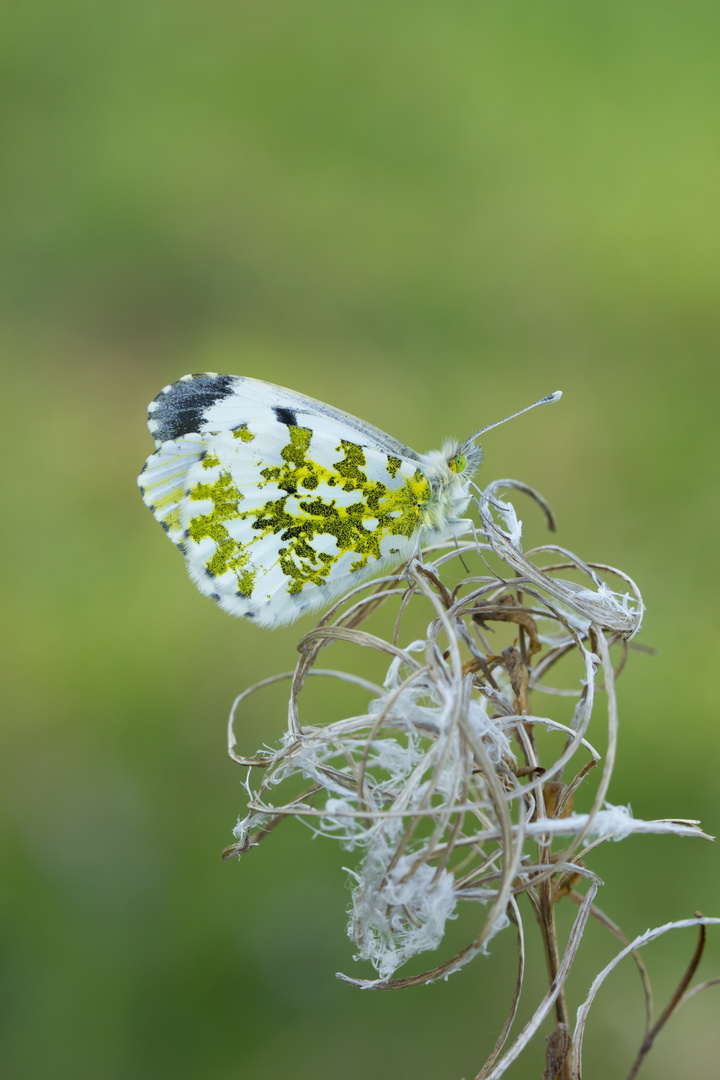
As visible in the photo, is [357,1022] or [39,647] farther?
[39,647]

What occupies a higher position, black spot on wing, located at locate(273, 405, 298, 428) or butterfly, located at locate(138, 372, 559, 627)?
black spot on wing, located at locate(273, 405, 298, 428)

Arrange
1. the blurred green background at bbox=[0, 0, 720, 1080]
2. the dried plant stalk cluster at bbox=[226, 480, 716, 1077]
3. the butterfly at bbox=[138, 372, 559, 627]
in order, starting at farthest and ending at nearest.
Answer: the blurred green background at bbox=[0, 0, 720, 1080]
the butterfly at bbox=[138, 372, 559, 627]
the dried plant stalk cluster at bbox=[226, 480, 716, 1077]

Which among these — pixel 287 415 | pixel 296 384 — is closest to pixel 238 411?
pixel 287 415

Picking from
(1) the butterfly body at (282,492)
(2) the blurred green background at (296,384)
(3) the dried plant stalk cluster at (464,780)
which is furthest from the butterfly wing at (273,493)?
(2) the blurred green background at (296,384)

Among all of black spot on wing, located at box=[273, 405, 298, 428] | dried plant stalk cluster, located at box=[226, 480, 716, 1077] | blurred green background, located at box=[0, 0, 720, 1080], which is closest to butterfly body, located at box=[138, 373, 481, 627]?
black spot on wing, located at box=[273, 405, 298, 428]

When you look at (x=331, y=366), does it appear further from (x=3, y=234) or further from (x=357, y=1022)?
(x=357, y=1022)

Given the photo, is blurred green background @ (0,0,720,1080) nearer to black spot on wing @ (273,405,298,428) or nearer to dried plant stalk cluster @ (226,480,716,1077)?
black spot on wing @ (273,405,298,428)

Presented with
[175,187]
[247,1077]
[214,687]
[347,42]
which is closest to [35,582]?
[214,687]
